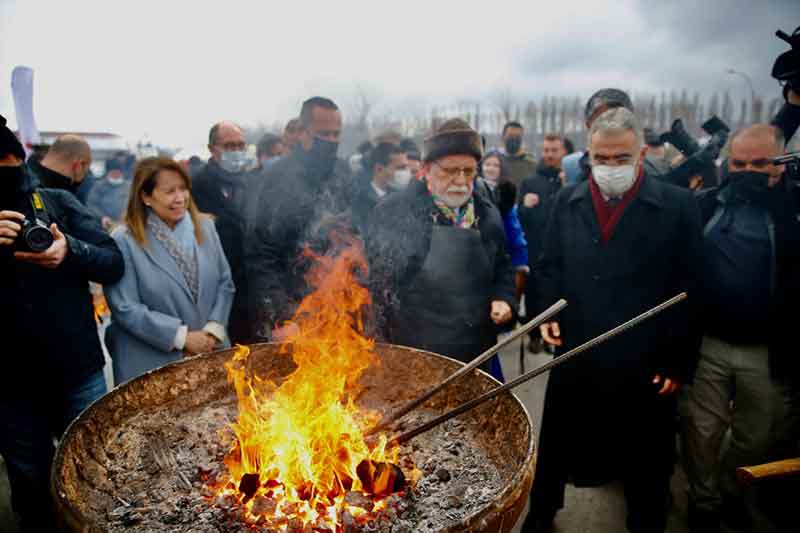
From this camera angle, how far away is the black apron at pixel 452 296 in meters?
3.20

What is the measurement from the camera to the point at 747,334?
3.09 meters

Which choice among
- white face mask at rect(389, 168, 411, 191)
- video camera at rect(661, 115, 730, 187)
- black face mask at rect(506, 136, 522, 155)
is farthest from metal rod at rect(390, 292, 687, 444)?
black face mask at rect(506, 136, 522, 155)

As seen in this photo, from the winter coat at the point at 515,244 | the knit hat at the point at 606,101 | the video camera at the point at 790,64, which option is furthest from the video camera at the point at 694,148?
the winter coat at the point at 515,244

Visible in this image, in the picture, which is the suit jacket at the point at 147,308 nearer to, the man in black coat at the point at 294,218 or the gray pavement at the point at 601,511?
the man in black coat at the point at 294,218

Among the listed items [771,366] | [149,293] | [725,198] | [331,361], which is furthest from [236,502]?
[725,198]

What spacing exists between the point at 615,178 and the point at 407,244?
54.0 inches

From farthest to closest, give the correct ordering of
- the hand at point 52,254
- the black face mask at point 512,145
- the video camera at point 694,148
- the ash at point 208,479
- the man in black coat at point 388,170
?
the black face mask at point 512,145
the man in black coat at point 388,170
the video camera at point 694,148
the hand at point 52,254
the ash at point 208,479

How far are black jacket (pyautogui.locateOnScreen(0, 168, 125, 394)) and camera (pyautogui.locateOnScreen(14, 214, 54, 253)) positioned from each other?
4.6 inches

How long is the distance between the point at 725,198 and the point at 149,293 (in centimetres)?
385

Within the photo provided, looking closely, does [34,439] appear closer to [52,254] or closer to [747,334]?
[52,254]

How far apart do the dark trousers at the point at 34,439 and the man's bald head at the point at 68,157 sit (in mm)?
2347

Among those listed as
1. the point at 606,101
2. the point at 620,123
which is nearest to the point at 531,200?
the point at 606,101

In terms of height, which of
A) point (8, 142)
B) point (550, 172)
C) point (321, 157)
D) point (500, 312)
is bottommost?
point (500, 312)

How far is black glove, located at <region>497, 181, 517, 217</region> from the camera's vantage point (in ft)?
13.7
